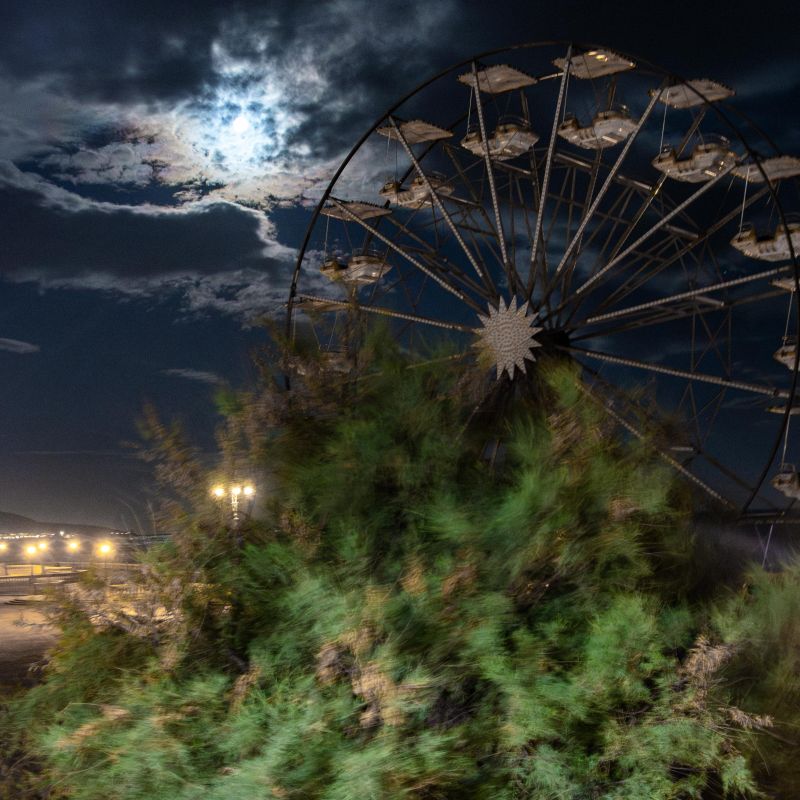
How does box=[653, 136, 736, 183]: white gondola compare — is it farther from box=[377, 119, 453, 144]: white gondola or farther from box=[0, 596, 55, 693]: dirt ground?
box=[0, 596, 55, 693]: dirt ground

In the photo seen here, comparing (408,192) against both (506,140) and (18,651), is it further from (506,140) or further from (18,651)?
(18,651)

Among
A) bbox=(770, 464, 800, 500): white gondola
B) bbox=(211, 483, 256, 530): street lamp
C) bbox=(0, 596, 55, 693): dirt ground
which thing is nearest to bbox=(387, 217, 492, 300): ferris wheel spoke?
bbox=(770, 464, 800, 500): white gondola

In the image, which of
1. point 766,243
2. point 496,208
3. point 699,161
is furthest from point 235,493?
point 699,161

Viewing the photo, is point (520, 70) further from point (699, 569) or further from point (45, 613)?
point (45, 613)

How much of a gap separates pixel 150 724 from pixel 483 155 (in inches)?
471

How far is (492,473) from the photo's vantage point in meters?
5.76

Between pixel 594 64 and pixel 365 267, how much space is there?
4673mm

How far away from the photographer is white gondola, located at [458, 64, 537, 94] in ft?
47.7

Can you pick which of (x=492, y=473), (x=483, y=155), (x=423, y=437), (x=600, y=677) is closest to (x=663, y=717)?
(x=600, y=677)

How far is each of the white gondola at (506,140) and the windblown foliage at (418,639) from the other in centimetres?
968

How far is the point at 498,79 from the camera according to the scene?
581 inches

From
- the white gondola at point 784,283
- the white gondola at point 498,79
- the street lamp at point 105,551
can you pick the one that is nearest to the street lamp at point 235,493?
the street lamp at point 105,551

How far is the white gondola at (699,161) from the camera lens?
15141 millimetres

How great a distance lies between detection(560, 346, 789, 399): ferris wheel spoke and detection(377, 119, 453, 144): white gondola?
171 inches
